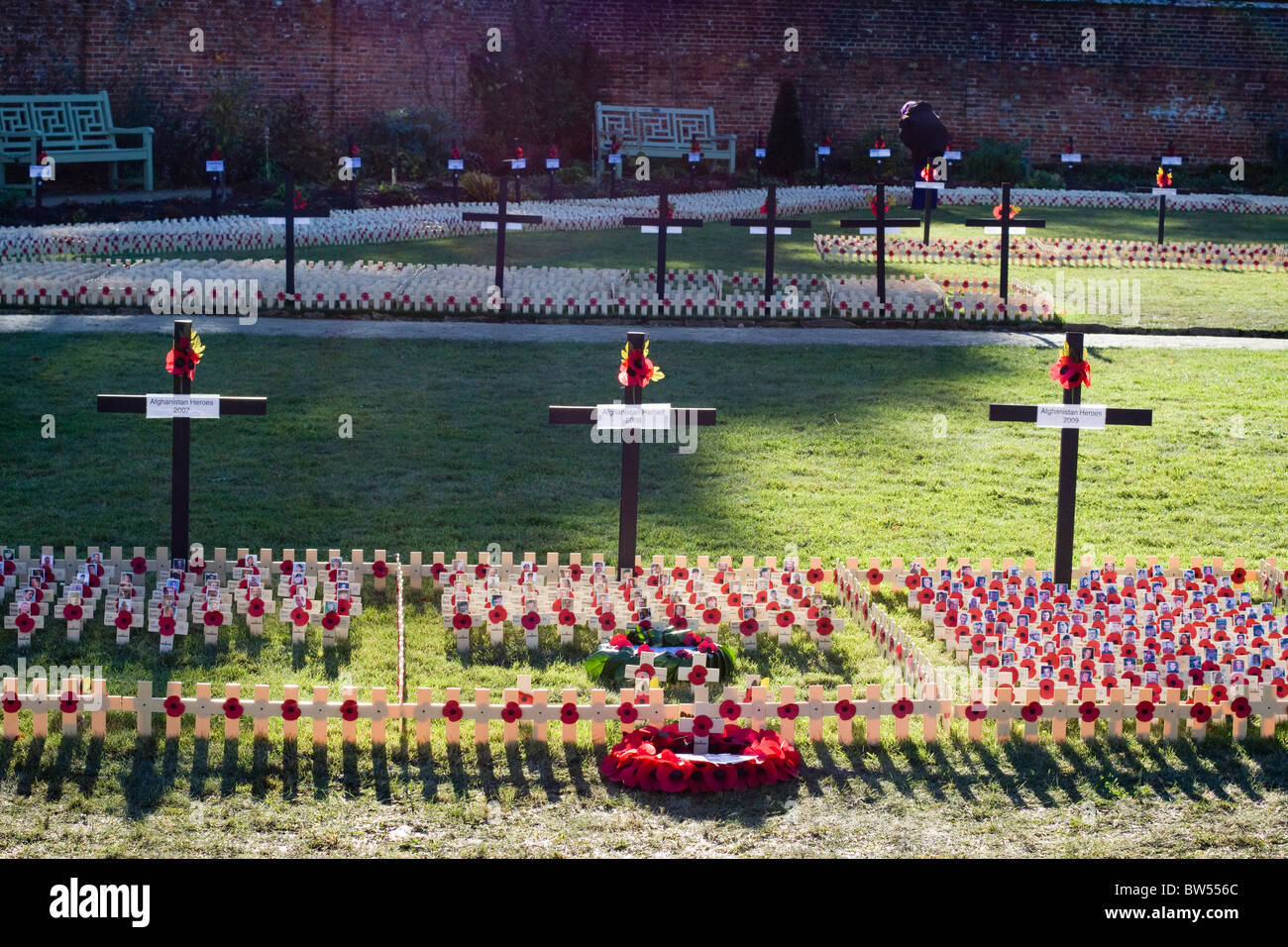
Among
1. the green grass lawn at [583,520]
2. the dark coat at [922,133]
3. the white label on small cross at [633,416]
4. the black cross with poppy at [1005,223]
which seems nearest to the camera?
the green grass lawn at [583,520]

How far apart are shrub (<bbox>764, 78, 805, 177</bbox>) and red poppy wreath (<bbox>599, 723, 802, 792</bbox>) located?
961 inches

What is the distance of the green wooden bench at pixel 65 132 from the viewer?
23.3 m

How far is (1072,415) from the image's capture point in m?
7.67

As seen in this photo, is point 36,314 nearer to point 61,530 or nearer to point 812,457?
point 61,530

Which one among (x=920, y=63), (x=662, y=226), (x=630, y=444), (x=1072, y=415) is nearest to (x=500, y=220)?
(x=662, y=226)

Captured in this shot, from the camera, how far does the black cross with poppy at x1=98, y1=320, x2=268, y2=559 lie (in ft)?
24.8

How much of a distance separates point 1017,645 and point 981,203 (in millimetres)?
21588

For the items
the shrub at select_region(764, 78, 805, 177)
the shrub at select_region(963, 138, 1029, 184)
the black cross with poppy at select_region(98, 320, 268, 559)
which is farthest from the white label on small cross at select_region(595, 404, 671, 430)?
the shrub at select_region(963, 138, 1029, 184)

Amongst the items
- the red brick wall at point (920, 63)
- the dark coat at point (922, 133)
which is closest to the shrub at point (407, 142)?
the red brick wall at point (920, 63)

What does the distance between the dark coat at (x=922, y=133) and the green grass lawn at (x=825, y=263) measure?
4.52 metres

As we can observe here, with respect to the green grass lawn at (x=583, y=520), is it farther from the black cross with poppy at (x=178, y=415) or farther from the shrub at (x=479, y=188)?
the shrub at (x=479, y=188)

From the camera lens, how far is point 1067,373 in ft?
26.1

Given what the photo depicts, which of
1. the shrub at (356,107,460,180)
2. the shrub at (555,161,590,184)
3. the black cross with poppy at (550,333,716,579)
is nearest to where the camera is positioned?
the black cross with poppy at (550,333,716,579)

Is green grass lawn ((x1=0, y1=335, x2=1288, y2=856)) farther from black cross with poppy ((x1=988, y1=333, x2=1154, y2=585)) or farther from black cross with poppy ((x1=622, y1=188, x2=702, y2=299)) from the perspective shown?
black cross with poppy ((x1=622, y1=188, x2=702, y2=299))
